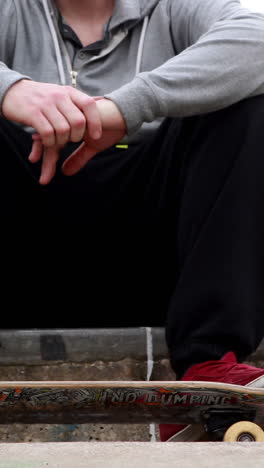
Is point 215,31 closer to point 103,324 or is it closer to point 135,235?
point 135,235

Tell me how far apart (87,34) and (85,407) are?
3.33ft

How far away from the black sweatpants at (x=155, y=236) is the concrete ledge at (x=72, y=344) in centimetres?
7

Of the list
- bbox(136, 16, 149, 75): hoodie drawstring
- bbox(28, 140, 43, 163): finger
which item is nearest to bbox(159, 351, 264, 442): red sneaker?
bbox(28, 140, 43, 163): finger

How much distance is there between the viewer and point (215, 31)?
4.11 feet

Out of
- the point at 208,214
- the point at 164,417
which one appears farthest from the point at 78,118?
the point at 164,417

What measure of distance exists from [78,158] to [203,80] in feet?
0.97

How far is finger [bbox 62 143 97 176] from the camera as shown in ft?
4.07

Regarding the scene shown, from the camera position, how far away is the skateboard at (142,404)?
943 millimetres

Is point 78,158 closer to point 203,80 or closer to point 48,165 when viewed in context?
point 48,165

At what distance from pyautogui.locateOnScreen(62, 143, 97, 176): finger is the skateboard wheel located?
23.5 inches

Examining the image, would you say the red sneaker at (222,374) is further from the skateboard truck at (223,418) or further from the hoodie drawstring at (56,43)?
the hoodie drawstring at (56,43)

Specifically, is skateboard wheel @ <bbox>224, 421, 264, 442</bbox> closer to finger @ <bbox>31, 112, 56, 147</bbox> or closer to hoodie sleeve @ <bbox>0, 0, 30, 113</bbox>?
finger @ <bbox>31, 112, 56, 147</bbox>

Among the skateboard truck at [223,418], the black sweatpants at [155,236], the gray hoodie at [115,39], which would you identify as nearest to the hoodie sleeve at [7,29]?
the gray hoodie at [115,39]

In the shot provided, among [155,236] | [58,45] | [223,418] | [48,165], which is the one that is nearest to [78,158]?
[48,165]
